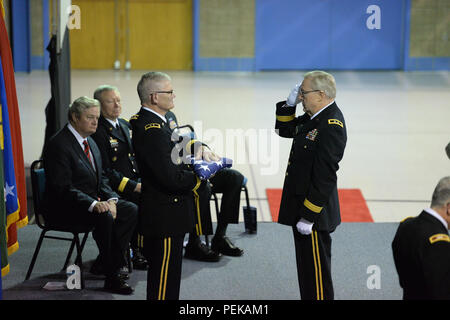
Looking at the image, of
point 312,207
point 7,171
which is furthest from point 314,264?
point 7,171

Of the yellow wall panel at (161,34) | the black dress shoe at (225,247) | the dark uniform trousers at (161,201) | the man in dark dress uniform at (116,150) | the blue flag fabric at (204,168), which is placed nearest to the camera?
the dark uniform trousers at (161,201)

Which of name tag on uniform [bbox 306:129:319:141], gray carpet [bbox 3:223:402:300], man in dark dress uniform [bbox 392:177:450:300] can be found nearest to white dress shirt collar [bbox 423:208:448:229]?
man in dark dress uniform [bbox 392:177:450:300]

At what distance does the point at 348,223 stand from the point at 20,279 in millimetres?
2916

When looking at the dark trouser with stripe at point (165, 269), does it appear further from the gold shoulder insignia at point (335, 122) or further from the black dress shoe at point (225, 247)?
the black dress shoe at point (225, 247)

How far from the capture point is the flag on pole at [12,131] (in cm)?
455

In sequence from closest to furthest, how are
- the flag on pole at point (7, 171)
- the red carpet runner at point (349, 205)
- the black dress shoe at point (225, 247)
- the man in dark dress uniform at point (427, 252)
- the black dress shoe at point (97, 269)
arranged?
the man in dark dress uniform at point (427, 252)
the flag on pole at point (7, 171)
the black dress shoe at point (97, 269)
the black dress shoe at point (225, 247)
the red carpet runner at point (349, 205)

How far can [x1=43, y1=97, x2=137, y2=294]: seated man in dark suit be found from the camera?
16.0ft

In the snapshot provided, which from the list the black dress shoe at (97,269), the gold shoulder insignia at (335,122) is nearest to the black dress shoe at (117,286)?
the black dress shoe at (97,269)

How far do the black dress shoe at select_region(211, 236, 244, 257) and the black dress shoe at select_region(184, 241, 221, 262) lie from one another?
84 millimetres

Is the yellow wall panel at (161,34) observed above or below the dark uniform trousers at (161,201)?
above

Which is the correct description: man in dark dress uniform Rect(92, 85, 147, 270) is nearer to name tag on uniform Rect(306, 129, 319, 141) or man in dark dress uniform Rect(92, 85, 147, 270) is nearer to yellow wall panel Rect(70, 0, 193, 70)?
name tag on uniform Rect(306, 129, 319, 141)

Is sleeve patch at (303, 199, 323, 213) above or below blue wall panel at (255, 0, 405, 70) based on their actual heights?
below

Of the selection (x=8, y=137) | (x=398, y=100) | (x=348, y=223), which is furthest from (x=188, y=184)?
(x=398, y=100)

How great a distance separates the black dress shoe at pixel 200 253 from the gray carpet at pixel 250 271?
0.06 meters
